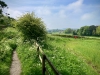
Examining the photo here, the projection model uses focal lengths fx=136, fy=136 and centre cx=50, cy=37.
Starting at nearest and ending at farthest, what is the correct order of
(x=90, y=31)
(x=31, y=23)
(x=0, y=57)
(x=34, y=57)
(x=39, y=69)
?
(x=39, y=69) < (x=0, y=57) < (x=34, y=57) < (x=31, y=23) < (x=90, y=31)

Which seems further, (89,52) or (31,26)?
(89,52)

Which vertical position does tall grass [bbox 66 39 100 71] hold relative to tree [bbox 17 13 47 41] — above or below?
below

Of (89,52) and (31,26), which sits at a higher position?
(31,26)

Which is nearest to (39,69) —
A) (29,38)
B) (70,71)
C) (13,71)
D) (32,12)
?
(13,71)

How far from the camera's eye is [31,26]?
1817 centimetres

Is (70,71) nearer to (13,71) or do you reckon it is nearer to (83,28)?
(13,71)

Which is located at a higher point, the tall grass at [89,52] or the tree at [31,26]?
the tree at [31,26]

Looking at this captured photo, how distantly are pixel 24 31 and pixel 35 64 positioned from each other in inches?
390

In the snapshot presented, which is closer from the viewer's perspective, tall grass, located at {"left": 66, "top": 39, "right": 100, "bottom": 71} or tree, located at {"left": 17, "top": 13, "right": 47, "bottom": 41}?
tall grass, located at {"left": 66, "top": 39, "right": 100, "bottom": 71}

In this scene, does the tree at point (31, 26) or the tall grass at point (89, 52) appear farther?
the tree at point (31, 26)

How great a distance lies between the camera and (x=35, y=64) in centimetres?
902

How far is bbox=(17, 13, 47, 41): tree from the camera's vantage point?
18125mm

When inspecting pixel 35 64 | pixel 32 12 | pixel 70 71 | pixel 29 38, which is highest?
pixel 32 12

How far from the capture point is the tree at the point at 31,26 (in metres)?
18.1
